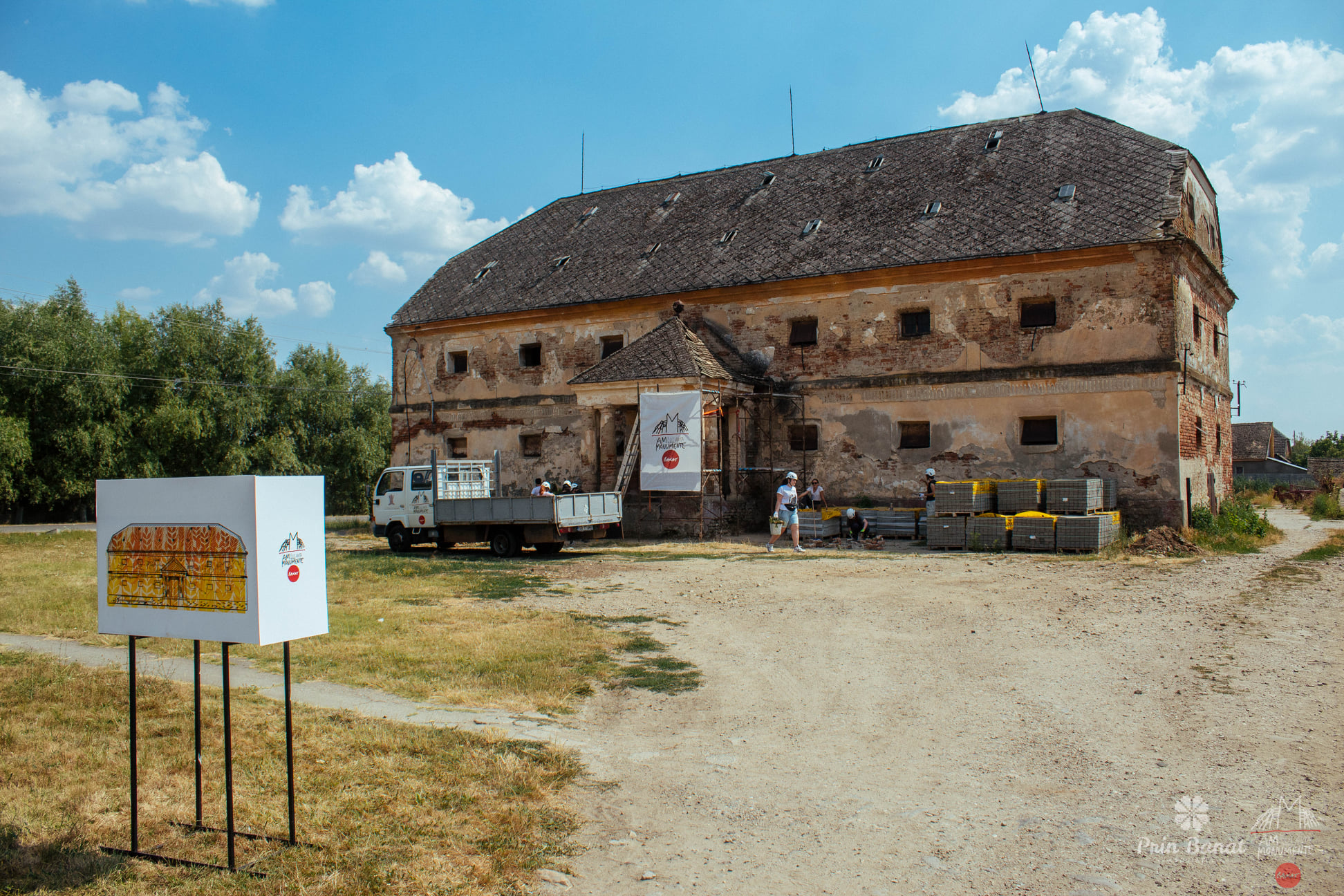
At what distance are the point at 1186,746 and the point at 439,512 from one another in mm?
17787

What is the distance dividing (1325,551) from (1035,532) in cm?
591

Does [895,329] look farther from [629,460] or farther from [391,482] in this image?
Result: [391,482]

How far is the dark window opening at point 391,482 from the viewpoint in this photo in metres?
23.2

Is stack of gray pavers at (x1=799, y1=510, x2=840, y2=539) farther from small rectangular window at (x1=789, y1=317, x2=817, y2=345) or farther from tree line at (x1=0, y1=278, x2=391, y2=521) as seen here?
tree line at (x1=0, y1=278, x2=391, y2=521)

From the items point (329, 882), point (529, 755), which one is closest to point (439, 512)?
point (529, 755)

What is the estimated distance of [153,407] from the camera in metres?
43.9

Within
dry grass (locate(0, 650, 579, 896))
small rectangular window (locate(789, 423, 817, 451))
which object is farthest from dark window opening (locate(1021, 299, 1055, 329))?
dry grass (locate(0, 650, 579, 896))

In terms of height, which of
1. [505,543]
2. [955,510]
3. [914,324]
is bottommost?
[505,543]

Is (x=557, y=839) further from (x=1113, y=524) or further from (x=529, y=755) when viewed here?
(x=1113, y=524)

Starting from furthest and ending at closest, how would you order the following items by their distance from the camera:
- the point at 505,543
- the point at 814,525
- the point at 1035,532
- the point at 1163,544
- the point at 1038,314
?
the point at 1038,314, the point at 814,525, the point at 505,543, the point at 1035,532, the point at 1163,544

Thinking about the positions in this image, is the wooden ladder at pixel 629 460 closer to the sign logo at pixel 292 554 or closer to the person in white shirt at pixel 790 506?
the person in white shirt at pixel 790 506

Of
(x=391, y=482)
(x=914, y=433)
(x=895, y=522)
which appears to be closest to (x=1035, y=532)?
(x=895, y=522)

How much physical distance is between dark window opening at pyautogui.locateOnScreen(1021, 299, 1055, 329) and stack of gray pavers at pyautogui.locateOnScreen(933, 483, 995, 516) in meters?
5.10

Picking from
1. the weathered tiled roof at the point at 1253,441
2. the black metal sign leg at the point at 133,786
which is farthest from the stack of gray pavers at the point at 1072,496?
the weathered tiled roof at the point at 1253,441
